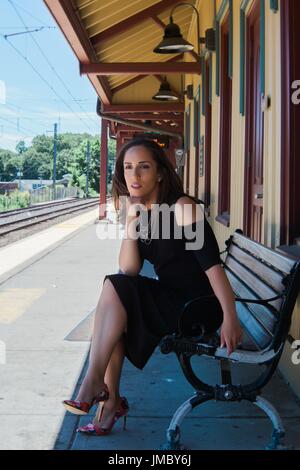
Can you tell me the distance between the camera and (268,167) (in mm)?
3822

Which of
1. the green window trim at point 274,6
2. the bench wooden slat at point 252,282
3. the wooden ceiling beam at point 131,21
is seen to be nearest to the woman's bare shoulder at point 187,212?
the bench wooden slat at point 252,282

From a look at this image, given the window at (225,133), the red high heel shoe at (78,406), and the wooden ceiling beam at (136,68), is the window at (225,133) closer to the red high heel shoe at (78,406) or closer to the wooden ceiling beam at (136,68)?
the wooden ceiling beam at (136,68)

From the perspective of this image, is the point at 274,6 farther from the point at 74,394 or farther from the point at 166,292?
the point at 74,394

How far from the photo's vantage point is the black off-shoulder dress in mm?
2629

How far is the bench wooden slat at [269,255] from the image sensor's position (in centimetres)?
251

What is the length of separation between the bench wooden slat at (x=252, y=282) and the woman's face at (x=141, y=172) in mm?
710

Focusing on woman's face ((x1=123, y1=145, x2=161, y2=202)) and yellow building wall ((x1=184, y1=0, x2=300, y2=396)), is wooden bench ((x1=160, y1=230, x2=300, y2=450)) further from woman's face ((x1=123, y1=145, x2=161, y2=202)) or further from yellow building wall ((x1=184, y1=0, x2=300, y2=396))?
woman's face ((x1=123, y1=145, x2=161, y2=202))

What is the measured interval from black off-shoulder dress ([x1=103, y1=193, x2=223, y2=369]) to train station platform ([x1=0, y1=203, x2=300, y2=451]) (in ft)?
1.34

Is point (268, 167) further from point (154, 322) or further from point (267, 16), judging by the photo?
point (154, 322)

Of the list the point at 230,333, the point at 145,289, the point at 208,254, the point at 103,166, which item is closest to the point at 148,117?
the point at 103,166

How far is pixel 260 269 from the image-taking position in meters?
2.98

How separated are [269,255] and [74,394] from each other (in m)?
1.37

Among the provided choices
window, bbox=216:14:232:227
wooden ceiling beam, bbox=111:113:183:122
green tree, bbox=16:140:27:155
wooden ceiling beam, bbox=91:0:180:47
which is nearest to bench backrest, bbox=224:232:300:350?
window, bbox=216:14:232:227
